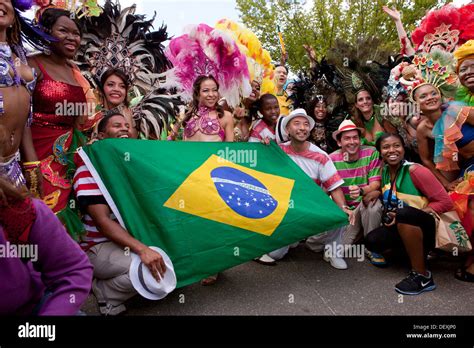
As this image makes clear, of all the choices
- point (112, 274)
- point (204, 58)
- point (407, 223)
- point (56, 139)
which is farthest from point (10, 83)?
point (407, 223)

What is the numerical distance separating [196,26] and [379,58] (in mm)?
2438

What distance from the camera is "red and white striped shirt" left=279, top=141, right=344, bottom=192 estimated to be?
3.55m

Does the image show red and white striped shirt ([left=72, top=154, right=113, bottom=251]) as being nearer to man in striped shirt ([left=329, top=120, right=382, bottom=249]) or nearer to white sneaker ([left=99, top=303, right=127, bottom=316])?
white sneaker ([left=99, top=303, right=127, bottom=316])

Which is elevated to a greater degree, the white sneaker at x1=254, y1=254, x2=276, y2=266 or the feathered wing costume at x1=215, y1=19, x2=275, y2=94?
the feathered wing costume at x1=215, y1=19, x2=275, y2=94

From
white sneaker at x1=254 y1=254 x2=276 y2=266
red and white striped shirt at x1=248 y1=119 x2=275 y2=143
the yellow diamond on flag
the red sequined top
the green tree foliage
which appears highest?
the green tree foliage

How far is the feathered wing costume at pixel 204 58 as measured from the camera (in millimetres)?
4121

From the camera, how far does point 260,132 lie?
169 inches

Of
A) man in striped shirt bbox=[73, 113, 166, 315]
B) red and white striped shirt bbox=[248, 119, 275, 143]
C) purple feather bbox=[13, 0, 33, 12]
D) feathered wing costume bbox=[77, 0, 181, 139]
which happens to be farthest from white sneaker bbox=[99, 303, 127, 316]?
red and white striped shirt bbox=[248, 119, 275, 143]

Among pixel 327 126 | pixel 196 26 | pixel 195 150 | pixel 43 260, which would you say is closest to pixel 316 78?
pixel 327 126

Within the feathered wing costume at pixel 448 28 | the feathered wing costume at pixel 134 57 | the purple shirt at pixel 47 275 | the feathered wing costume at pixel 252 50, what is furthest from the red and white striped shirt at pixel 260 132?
the purple shirt at pixel 47 275

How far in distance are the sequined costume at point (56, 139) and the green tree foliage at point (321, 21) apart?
11.5 meters

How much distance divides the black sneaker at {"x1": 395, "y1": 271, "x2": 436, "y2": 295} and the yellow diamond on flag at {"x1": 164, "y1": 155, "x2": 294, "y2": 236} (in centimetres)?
103

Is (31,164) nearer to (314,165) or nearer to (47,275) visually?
(47,275)
